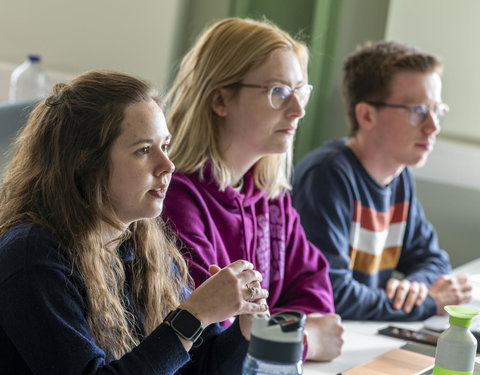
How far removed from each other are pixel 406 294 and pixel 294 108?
0.61 metres

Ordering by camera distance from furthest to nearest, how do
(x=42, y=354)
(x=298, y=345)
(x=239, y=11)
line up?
1. (x=239, y=11)
2. (x=42, y=354)
3. (x=298, y=345)

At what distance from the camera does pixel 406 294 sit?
2049mm

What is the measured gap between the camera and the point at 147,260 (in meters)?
1.39

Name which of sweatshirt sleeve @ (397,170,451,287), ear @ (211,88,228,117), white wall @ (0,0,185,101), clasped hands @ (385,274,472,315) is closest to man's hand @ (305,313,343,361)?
clasped hands @ (385,274,472,315)

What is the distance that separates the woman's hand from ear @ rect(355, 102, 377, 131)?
1.24m

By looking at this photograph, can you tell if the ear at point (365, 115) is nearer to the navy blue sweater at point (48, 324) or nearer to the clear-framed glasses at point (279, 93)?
the clear-framed glasses at point (279, 93)

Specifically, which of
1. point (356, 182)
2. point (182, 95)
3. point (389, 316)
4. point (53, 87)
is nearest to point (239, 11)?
point (356, 182)

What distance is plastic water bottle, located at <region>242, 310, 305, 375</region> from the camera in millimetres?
931

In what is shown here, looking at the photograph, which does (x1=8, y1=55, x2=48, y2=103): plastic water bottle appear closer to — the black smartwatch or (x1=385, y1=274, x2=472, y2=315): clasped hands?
(x1=385, y1=274, x2=472, y2=315): clasped hands

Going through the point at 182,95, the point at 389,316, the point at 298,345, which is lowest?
the point at 389,316

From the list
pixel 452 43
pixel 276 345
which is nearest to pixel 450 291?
pixel 452 43

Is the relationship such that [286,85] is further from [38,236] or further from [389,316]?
[38,236]

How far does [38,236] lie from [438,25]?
214 cm

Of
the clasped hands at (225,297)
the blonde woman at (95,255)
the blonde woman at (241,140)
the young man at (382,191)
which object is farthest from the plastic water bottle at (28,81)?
the clasped hands at (225,297)
